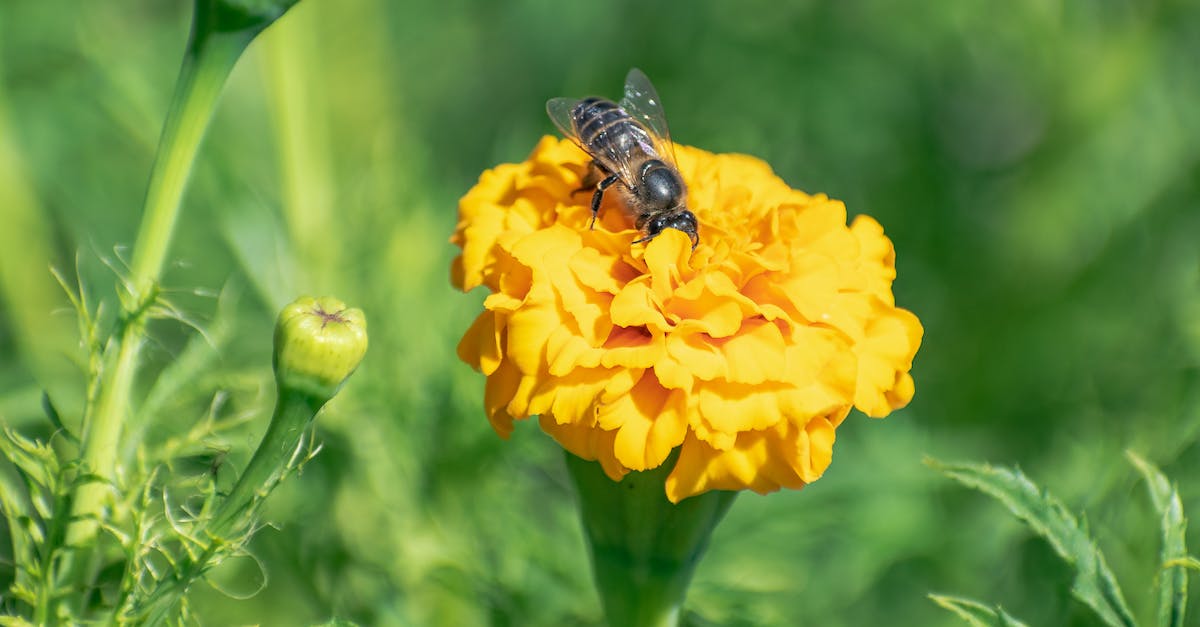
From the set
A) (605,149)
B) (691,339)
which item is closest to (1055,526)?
(691,339)

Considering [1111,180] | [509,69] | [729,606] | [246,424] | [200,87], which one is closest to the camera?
[200,87]

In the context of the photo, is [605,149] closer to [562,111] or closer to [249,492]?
[562,111]

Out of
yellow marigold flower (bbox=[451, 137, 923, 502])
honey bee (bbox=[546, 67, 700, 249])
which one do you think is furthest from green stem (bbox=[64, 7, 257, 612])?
honey bee (bbox=[546, 67, 700, 249])

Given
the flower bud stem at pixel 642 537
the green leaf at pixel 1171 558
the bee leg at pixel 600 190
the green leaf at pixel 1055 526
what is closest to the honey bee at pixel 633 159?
the bee leg at pixel 600 190

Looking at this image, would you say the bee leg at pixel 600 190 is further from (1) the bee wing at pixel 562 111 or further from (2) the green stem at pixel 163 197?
(2) the green stem at pixel 163 197

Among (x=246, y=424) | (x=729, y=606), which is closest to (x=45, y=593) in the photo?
(x=246, y=424)

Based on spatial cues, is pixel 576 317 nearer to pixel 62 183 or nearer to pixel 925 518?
pixel 925 518

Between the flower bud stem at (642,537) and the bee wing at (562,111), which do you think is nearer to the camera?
the flower bud stem at (642,537)
